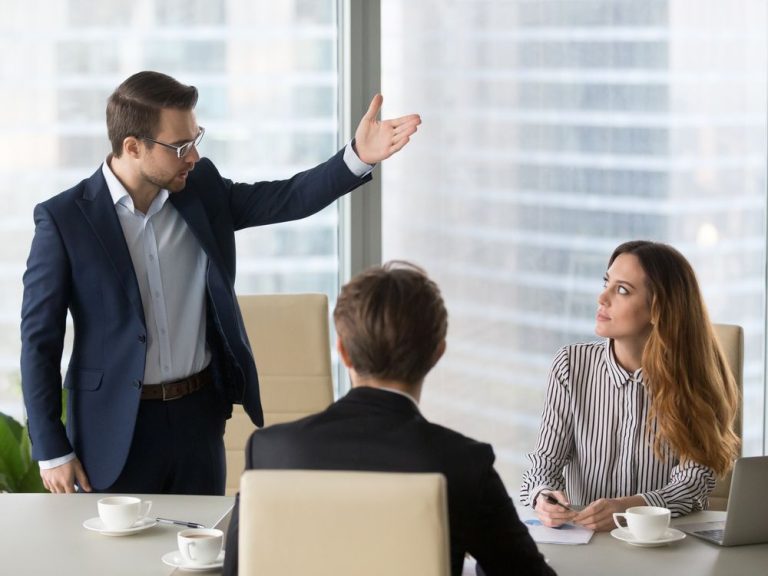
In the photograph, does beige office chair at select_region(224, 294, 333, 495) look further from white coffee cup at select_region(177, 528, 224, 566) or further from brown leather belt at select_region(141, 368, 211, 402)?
white coffee cup at select_region(177, 528, 224, 566)

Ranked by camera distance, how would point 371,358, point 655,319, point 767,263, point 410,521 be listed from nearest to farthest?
point 410,521, point 371,358, point 655,319, point 767,263

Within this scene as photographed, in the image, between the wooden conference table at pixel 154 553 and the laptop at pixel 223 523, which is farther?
the laptop at pixel 223 523

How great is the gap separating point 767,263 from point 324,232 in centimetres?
181

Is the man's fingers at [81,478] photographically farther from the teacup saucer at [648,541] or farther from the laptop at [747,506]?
the laptop at [747,506]

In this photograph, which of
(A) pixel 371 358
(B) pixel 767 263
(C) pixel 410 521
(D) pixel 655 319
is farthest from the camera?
(B) pixel 767 263

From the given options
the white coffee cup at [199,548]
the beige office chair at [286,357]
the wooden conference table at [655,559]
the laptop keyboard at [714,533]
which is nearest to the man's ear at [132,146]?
the beige office chair at [286,357]

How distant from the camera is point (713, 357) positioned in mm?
2562

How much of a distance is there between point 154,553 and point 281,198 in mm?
1255

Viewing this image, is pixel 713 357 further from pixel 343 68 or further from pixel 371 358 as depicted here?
pixel 343 68

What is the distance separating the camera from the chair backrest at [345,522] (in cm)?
140

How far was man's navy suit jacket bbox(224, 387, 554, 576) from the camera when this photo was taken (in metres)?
1.55

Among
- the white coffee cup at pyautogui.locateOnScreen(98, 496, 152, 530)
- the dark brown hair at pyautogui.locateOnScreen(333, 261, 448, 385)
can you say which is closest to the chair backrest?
the dark brown hair at pyautogui.locateOnScreen(333, 261, 448, 385)

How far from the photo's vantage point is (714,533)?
2072mm

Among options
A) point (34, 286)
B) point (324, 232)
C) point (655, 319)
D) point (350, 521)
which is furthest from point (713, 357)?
point (324, 232)
